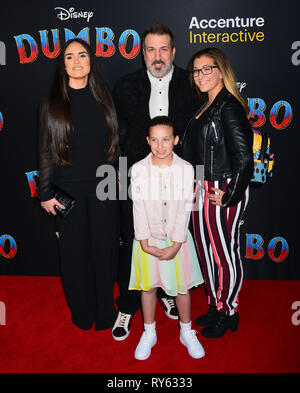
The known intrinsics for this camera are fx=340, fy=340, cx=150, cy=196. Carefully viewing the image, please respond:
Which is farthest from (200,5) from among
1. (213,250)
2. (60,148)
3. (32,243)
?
(32,243)

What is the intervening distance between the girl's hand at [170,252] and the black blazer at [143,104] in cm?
71

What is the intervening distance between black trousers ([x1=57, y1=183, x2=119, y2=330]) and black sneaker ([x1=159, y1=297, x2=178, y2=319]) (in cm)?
43

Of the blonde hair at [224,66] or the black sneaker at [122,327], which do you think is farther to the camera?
the black sneaker at [122,327]

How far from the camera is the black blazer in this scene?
7.83 ft

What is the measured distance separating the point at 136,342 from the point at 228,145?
59.6 inches

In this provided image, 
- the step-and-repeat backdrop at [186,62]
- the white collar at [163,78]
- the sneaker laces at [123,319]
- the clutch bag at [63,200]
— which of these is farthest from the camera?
the step-and-repeat backdrop at [186,62]

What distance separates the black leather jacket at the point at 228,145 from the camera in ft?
6.58

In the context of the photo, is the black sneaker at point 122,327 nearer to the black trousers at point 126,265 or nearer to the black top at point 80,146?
the black trousers at point 126,265

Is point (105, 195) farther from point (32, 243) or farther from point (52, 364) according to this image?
point (32, 243)

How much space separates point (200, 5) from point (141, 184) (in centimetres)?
175
